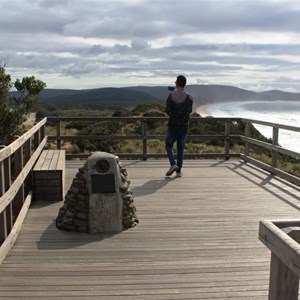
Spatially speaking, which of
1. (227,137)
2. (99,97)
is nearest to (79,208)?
(227,137)

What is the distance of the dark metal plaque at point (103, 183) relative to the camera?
5312 mm

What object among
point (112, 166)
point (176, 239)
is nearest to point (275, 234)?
point (176, 239)

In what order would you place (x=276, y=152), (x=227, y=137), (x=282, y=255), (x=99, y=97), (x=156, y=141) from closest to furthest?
(x=282, y=255) → (x=276, y=152) → (x=227, y=137) → (x=156, y=141) → (x=99, y=97)

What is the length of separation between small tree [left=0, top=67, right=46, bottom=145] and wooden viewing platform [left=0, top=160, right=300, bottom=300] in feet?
8.17

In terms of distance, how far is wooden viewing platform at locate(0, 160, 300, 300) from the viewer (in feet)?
12.4

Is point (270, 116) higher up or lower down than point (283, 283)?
lower down

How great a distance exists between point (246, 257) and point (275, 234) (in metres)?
2.42

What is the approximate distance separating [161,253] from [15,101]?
5.56 m

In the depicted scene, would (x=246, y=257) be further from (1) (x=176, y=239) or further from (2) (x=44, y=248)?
(2) (x=44, y=248)

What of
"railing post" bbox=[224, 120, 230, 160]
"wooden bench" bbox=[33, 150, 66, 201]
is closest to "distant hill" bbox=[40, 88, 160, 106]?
"railing post" bbox=[224, 120, 230, 160]

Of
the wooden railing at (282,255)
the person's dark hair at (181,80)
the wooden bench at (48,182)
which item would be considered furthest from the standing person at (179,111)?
the wooden railing at (282,255)

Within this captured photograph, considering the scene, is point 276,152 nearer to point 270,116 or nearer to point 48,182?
point 48,182

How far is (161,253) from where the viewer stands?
4648 mm

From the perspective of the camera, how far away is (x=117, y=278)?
4.00 m
